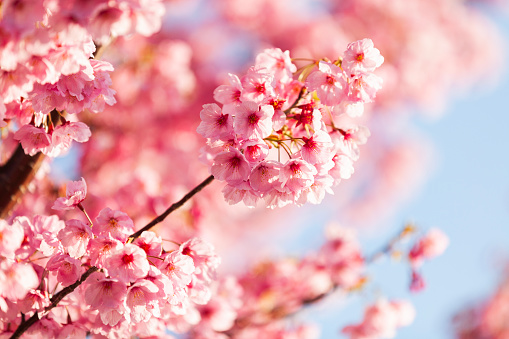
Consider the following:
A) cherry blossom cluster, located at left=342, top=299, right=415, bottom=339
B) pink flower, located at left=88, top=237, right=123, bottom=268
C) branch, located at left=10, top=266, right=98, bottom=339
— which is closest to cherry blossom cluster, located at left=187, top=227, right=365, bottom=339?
cherry blossom cluster, located at left=342, top=299, right=415, bottom=339

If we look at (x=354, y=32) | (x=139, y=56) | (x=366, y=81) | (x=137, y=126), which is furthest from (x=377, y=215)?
(x=366, y=81)

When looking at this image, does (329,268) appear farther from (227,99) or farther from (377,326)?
(227,99)

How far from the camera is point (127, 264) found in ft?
4.00

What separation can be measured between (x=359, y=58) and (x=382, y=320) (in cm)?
176

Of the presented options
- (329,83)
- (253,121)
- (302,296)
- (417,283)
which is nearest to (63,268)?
(253,121)

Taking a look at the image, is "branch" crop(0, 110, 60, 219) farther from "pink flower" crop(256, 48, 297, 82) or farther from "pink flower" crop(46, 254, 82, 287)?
"pink flower" crop(256, 48, 297, 82)

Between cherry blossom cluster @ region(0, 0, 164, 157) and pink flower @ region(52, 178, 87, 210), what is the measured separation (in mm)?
173

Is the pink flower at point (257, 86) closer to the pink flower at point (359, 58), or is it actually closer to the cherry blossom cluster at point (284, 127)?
the cherry blossom cluster at point (284, 127)

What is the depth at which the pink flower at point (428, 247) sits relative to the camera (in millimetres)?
2432

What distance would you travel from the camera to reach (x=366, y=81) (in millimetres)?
1333

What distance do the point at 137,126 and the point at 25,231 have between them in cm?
375

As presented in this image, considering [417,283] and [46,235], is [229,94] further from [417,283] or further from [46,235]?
[417,283]

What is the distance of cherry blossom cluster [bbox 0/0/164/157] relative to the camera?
3.65 feet

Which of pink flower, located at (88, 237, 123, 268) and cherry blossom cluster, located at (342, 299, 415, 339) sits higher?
cherry blossom cluster, located at (342, 299, 415, 339)
